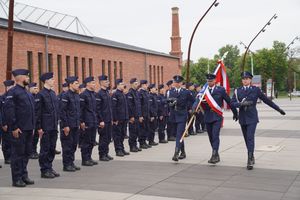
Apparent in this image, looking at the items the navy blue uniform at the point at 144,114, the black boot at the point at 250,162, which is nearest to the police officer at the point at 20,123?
the black boot at the point at 250,162

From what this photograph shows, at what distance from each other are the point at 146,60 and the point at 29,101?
3846cm

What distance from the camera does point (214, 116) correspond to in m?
10.7

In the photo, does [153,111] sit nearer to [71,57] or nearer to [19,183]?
[19,183]

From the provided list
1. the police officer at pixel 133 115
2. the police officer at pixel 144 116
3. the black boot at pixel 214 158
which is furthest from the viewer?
the police officer at pixel 144 116

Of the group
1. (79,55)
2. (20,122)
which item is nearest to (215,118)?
(20,122)

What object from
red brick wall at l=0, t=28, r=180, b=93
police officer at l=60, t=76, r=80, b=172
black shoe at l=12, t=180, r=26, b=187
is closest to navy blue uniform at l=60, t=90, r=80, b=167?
police officer at l=60, t=76, r=80, b=172

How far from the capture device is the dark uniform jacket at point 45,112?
9445mm

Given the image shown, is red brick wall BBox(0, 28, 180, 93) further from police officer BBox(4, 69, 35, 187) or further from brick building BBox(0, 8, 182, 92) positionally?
police officer BBox(4, 69, 35, 187)

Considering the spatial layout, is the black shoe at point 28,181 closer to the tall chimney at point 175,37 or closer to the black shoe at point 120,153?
the black shoe at point 120,153

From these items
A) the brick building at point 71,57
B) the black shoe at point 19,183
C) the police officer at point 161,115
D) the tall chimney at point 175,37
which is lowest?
the black shoe at point 19,183

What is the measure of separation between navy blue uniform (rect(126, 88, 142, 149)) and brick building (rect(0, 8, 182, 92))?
575 inches

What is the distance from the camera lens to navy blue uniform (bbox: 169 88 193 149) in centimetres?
1131

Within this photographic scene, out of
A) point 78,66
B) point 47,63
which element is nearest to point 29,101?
point 47,63

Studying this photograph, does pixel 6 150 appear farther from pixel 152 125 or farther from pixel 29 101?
pixel 152 125
